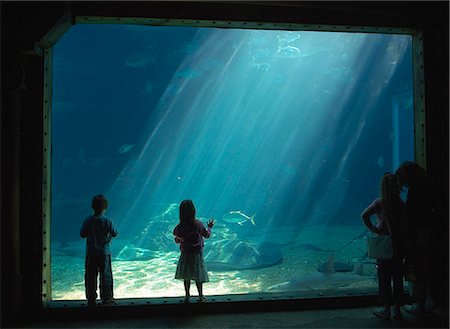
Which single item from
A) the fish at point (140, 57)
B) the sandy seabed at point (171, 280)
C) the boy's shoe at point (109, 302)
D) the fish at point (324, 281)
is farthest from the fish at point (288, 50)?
the boy's shoe at point (109, 302)

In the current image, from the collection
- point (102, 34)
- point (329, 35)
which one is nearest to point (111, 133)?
point (102, 34)

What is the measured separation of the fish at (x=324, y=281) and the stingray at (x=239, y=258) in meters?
2.15

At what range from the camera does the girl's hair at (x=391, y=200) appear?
144 inches

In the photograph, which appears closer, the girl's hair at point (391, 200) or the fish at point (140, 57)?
the girl's hair at point (391, 200)

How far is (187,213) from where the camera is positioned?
4.14 metres

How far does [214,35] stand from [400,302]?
42.5 metres

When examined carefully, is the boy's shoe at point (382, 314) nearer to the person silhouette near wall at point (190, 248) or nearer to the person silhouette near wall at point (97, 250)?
the person silhouette near wall at point (190, 248)

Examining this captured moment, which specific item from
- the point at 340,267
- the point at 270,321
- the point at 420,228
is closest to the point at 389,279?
the point at 420,228

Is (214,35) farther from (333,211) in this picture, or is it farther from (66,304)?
(66,304)

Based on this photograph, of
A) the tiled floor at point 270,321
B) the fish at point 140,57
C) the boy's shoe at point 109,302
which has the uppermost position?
the fish at point 140,57

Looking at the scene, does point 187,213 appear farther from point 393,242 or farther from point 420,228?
point 420,228

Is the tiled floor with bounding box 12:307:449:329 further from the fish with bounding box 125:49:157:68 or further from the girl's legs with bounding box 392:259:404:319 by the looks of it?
the fish with bounding box 125:49:157:68

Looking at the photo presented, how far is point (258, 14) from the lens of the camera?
4246 mm

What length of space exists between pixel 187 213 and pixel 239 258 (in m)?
7.89
